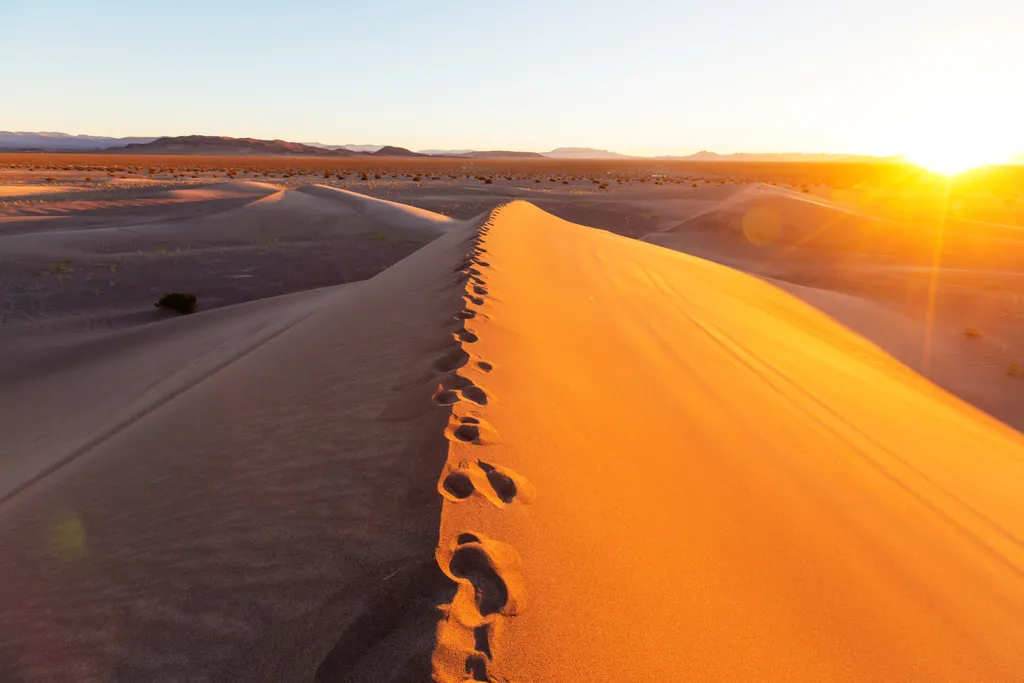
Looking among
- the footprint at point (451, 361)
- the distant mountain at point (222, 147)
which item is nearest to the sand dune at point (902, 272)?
the footprint at point (451, 361)

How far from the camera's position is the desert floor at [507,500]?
1693mm

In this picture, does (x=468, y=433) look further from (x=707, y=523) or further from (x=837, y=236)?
(x=837, y=236)

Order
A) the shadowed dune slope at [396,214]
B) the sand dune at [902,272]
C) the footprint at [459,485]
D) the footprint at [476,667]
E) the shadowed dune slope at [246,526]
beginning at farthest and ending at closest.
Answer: the shadowed dune slope at [396,214] → the sand dune at [902,272] → the footprint at [459,485] → the shadowed dune slope at [246,526] → the footprint at [476,667]

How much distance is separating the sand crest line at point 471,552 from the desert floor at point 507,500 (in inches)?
0.4

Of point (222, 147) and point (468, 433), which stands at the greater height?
point (222, 147)

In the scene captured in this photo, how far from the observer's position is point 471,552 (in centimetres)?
185

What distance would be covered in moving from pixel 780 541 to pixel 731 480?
18.9 inches

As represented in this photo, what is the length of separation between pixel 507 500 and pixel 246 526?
40.8 inches

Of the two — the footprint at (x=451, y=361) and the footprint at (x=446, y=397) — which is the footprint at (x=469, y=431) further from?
the footprint at (x=451, y=361)

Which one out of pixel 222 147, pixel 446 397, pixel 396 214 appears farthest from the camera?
pixel 222 147

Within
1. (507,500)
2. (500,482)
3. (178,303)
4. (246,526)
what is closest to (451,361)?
(500,482)

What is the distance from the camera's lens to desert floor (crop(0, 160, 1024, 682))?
5.56 feet

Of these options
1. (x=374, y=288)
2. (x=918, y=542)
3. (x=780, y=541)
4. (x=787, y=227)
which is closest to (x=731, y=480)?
(x=780, y=541)

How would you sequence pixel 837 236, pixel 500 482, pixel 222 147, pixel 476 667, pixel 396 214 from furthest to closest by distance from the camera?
pixel 222 147
pixel 396 214
pixel 837 236
pixel 500 482
pixel 476 667
